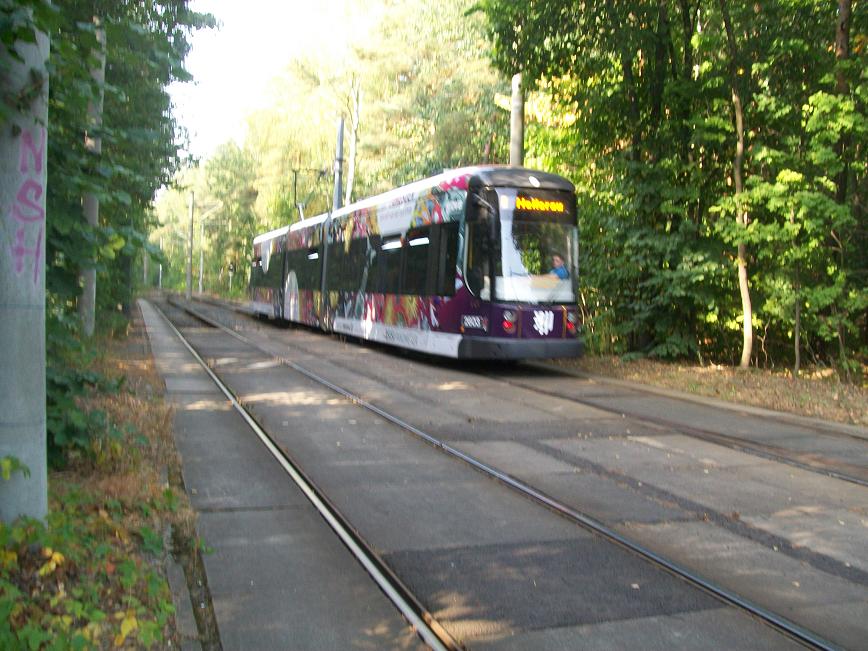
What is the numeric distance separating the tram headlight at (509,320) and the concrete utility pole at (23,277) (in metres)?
10.9

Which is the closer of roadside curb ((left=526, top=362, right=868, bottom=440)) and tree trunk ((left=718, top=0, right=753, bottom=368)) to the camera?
roadside curb ((left=526, top=362, right=868, bottom=440))

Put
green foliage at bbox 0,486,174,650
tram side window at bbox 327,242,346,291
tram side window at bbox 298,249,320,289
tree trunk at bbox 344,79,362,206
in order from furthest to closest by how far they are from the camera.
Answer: tree trunk at bbox 344,79,362,206 → tram side window at bbox 298,249,320,289 → tram side window at bbox 327,242,346,291 → green foliage at bbox 0,486,174,650

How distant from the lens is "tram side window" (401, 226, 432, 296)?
16391 millimetres

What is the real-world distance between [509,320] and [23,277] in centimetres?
1104

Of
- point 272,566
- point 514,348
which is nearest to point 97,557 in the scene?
point 272,566

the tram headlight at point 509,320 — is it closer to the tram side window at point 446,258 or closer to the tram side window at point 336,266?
the tram side window at point 446,258

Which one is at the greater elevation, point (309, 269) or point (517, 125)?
point (517, 125)

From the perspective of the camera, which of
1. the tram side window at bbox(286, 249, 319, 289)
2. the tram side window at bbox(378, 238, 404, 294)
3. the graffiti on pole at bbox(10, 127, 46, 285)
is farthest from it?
the tram side window at bbox(286, 249, 319, 289)

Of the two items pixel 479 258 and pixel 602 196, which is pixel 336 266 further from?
pixel 479 258

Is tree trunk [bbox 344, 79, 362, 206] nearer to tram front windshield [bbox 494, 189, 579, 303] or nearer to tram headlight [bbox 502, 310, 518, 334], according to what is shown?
tram front windshield [bbox 494, 189, 579, 303]

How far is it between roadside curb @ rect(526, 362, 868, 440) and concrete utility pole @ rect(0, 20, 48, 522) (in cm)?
875

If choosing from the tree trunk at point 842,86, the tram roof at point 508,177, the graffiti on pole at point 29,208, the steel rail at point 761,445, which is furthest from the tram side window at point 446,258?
the graffiti on pole at point 29,208

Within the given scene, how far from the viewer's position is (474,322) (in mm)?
14969

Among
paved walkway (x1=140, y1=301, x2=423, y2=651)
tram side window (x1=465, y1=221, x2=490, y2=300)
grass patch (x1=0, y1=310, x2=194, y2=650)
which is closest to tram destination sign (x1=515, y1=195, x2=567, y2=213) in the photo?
tram side window (x1=465, y1=221, x2=490, y2=300)
